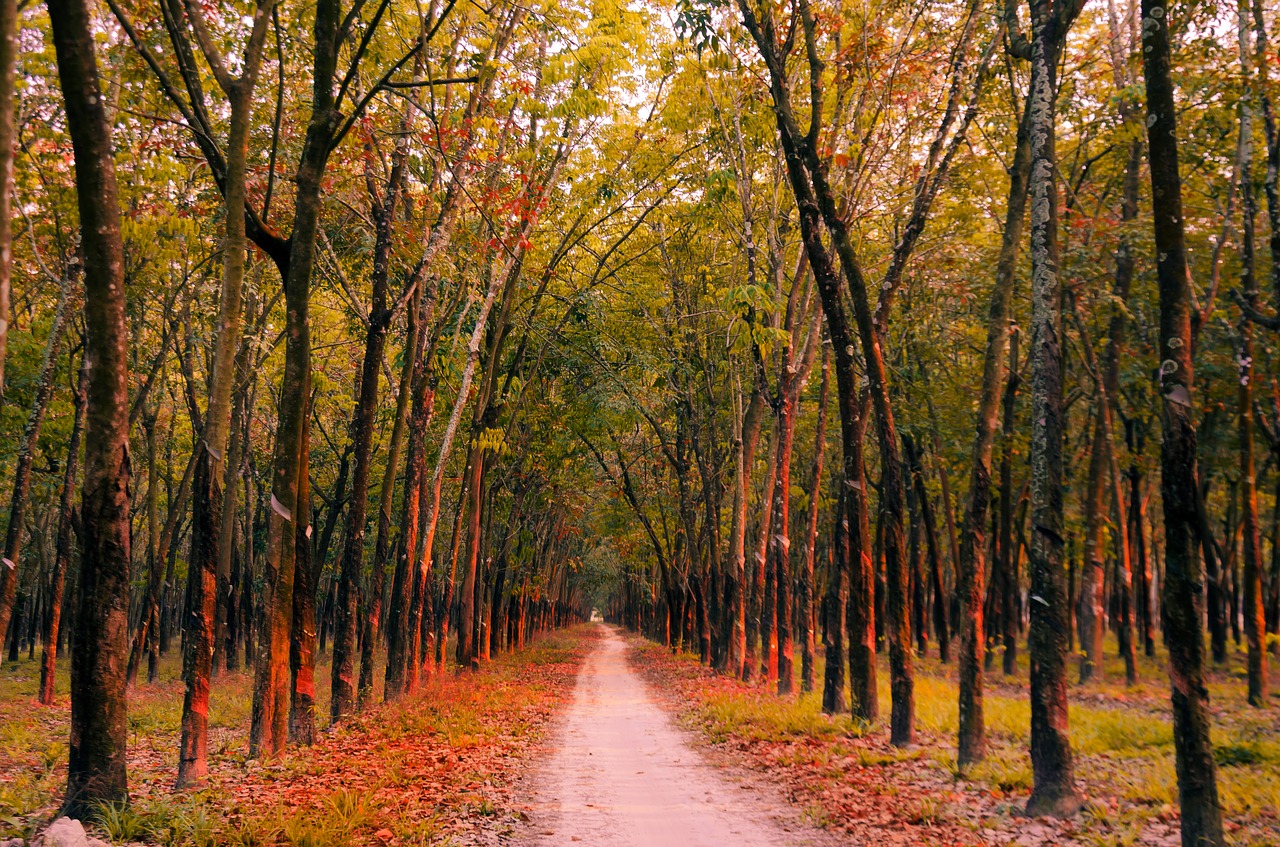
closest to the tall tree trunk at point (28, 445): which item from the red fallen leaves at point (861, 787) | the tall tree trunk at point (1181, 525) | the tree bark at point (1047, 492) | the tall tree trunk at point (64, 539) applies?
the tall tree trunk at point (64, 539)

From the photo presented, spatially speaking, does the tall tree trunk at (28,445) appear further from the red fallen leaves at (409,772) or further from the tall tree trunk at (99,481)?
the tall tree trunk at (99,481)

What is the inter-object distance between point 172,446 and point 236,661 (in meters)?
8.20

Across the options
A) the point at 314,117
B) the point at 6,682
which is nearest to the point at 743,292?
the point at 314,117

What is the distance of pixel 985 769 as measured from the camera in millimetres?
9461

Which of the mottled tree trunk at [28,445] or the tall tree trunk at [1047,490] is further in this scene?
the mottled tree trunk at [28,445]

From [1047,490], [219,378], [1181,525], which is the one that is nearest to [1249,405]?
[1047,490]

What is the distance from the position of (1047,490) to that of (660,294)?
17810 millimetres

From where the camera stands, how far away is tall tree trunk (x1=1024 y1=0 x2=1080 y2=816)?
26.0 feet

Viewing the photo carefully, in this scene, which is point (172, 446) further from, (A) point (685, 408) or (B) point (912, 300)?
(B) point (912, 300)

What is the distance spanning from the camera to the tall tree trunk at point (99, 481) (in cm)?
649

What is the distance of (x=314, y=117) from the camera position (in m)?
9.88

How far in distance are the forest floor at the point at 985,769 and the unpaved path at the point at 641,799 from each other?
1.76 ft

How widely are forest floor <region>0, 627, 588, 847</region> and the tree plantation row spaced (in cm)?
60

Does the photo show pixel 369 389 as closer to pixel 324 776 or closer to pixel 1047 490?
pixel 324 776
